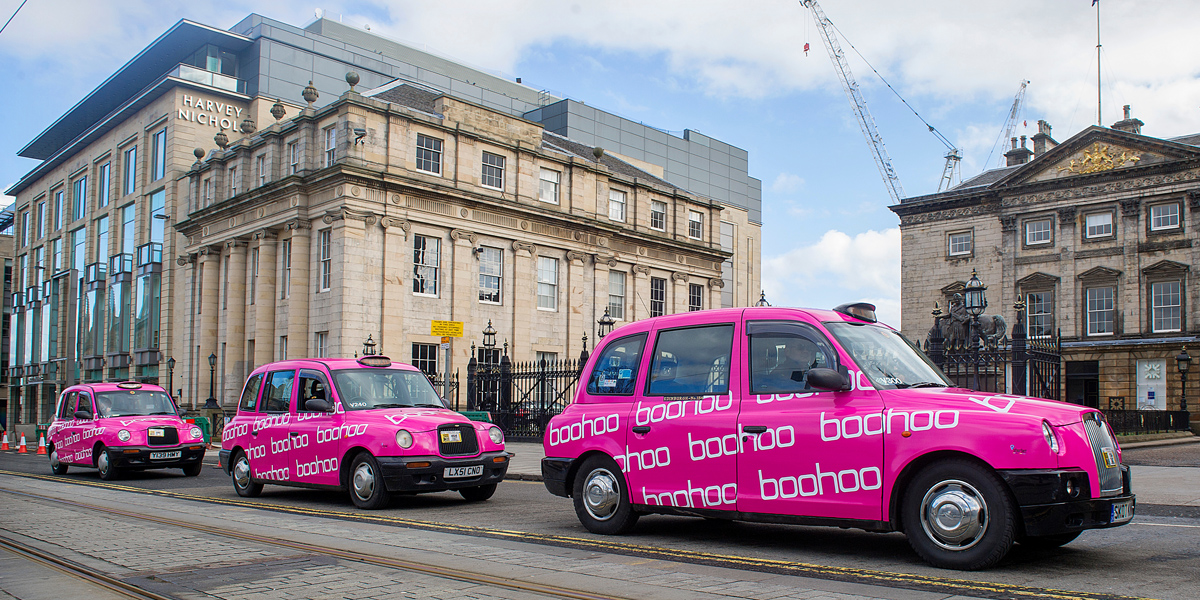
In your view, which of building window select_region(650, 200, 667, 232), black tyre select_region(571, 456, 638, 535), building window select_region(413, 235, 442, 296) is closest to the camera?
black tyre select_region(571, 456, 638, 535)

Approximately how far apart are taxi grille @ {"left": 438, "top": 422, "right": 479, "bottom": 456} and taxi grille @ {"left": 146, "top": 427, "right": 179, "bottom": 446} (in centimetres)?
856

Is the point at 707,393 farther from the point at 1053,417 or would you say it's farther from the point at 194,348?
the point at 194,348

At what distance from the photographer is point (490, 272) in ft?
121

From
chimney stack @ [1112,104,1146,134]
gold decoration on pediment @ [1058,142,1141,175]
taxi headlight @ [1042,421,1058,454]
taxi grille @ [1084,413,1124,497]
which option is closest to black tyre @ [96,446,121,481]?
taxi headlight @ [1042,421,1058,454]

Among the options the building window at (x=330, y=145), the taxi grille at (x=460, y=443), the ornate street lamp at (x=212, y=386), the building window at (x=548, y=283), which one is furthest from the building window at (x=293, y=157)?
the taxi grille at (x=460, y=443)

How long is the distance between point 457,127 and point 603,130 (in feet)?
102

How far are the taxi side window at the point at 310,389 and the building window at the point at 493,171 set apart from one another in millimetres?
25232

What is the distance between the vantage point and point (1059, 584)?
18.5 feet

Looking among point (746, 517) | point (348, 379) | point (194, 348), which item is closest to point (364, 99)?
point (194, 348)

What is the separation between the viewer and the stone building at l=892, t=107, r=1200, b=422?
46500mm

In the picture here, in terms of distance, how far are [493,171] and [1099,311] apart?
112 ft

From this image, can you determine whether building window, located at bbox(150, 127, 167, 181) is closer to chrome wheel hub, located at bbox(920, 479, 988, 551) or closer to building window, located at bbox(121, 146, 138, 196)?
building window, located at bbox(121, 146, 138, 196)

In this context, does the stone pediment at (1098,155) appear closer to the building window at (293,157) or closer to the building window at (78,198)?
the building window at (293,157)

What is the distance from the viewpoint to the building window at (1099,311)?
159 feet
